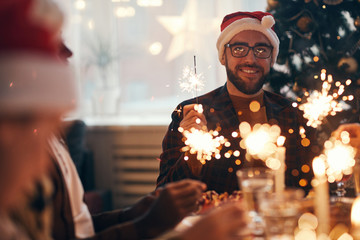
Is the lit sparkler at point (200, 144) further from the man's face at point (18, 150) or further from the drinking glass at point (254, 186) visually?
the man's face at point (18, 150)

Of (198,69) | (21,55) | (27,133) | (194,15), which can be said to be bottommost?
(27,133)

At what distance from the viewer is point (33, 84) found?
2.75 ft

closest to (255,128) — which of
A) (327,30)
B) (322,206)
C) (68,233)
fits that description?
(327,30)

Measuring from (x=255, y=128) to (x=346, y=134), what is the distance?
60 centimetres

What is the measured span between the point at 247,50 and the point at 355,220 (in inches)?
48.5

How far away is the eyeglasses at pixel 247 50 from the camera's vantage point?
246 cm

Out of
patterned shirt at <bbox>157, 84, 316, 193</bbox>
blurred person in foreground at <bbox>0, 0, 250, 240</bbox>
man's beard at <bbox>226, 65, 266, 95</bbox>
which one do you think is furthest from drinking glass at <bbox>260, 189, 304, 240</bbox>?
man's beard at <bbox>226, 65, 266, 95</bbox>

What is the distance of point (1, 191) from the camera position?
80 centimetres

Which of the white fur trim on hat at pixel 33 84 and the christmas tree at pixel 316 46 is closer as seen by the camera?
the white fur trim on hat at pixel 33 84

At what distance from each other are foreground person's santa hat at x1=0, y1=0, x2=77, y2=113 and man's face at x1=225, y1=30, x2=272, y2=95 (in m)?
1.65

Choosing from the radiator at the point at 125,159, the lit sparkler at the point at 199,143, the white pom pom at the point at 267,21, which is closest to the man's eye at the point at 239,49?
the white pom pom at the point at 267,21

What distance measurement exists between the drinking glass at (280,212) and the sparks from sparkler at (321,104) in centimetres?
84

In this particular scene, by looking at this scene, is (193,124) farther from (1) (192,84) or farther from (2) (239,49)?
(2) (239,49)

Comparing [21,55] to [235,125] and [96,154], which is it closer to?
[235,125]
